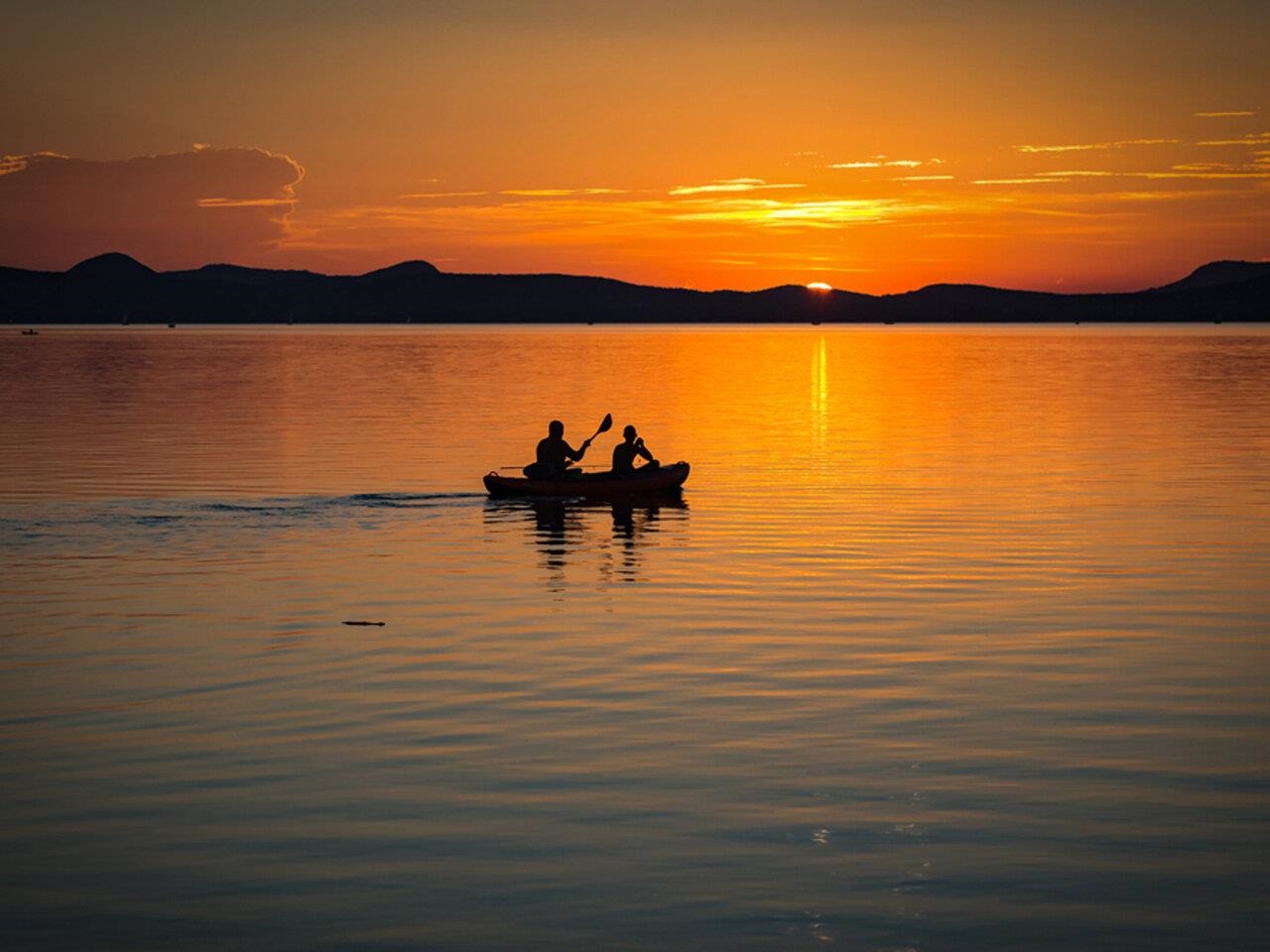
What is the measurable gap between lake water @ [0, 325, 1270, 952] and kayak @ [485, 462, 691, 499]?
2.01 feet

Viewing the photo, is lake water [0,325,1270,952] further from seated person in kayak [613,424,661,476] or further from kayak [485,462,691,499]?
seated person in kayak [613,424,661,476]

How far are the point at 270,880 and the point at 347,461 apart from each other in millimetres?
36005

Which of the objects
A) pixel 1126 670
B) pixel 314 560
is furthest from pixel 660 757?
pixel 314 560

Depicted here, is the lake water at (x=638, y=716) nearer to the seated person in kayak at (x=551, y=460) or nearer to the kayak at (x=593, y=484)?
the kayak at (x=593, y=484)

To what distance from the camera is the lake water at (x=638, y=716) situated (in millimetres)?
11094

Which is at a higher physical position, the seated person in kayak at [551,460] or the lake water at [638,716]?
the seated person in kayak at [551,460]

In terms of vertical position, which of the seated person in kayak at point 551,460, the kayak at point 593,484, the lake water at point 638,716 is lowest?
the lake water at point 638,716

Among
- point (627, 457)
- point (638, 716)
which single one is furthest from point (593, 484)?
point (638, 716)

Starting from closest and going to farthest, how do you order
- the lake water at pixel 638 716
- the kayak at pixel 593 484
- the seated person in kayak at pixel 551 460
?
the lake water at pixel 638 716 < the kayak at pixel 593 484 < the seated person in kayak at pixel 551 460

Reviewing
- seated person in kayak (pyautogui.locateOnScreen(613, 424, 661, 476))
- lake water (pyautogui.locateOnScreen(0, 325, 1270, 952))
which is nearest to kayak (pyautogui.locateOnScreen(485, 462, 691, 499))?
seated person in kayak (pyautogui.locateOnScreen(613, 424, 661, 476))

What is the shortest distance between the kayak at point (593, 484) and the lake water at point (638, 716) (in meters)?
0.61

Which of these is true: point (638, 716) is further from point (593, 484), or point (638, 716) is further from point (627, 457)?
point (627, 457)

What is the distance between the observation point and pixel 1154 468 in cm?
4394

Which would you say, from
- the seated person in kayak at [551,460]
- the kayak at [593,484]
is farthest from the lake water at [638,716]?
the seated person in kayak at [551,460]
